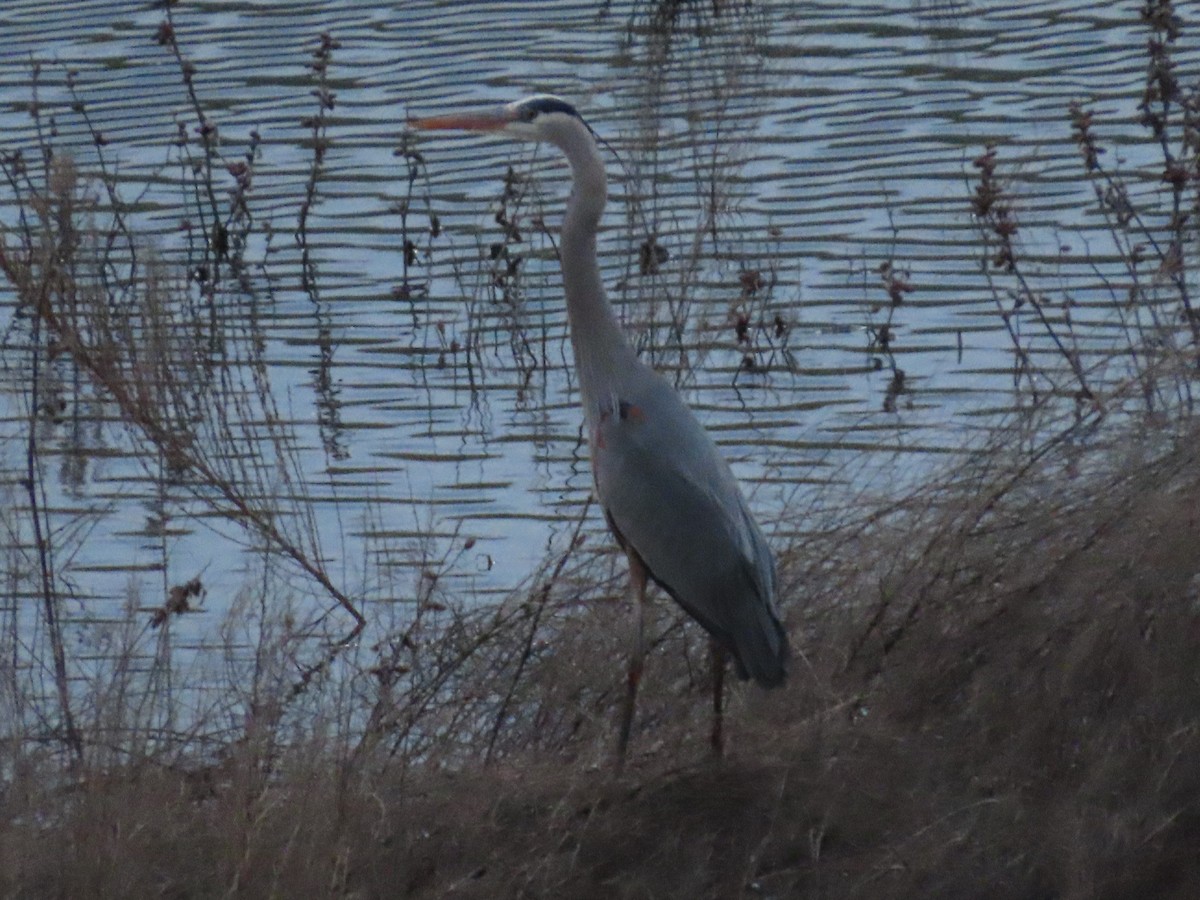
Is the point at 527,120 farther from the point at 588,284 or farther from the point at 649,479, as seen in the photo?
the point at 649,479

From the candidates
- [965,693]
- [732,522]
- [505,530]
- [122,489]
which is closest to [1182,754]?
[965,693]

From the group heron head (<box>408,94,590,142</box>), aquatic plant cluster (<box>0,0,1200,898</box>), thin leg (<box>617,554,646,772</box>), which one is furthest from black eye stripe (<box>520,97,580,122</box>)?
thin leg (<box>617,554,646,772</box>)

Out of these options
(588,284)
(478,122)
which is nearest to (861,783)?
(588,284)

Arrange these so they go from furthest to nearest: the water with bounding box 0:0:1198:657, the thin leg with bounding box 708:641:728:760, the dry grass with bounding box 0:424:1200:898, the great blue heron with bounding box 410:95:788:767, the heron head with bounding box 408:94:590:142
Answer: the water with bounding box 0:0:1198:657 → the heron head with bounding box 408:94:590:142 → the great blue heron with bounding box 410:95:788:767 → the thin leg with bounding box 708:641:728:760 → the dry grass with bounding box 0:424:1200:898

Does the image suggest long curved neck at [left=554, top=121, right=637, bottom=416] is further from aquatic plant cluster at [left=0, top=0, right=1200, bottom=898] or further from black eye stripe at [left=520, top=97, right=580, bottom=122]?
aquatic plant cluster at [left=0, top=0, right=1200, bottom=898]

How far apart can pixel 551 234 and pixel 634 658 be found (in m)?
4.05

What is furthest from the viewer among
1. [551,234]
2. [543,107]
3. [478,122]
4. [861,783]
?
[551,234]

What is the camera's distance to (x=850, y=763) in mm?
4574

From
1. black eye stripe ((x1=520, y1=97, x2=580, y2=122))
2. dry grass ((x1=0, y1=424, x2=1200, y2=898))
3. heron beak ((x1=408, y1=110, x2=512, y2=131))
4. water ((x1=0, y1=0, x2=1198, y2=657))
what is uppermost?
water ((x1=0, y1=0, x2=1198, y2=657))

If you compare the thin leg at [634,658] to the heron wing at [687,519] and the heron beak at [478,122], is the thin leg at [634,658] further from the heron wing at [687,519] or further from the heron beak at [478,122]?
the heron beak at [478,122]

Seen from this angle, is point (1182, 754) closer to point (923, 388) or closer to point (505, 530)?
point (505, 530)

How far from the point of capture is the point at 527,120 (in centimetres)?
553

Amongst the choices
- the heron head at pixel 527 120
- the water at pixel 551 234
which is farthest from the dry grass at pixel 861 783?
the heron head at pixel 527 120

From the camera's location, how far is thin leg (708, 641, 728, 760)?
15.7 ft
